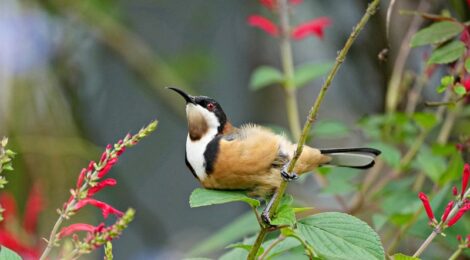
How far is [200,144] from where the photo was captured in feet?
5.53

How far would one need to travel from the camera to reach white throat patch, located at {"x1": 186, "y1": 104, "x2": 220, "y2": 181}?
62.8 inches

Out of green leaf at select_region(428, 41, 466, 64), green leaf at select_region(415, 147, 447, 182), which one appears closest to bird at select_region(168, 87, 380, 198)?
green leaf at select_region(415, 147, 447, 182)

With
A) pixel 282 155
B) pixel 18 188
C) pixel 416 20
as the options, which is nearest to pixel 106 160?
pixel 282 155

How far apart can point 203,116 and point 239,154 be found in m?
0.17

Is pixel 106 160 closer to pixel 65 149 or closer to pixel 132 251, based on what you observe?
pixel 65 149

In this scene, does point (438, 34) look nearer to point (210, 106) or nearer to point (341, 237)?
point (341, 237)

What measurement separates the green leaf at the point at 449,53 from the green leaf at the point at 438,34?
18 mm

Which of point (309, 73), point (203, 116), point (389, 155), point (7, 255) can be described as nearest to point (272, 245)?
point (7, 255)

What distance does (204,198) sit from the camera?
1.17m

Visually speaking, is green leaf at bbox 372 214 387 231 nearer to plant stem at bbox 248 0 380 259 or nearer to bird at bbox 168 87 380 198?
bird at bbox 168 87 380 198

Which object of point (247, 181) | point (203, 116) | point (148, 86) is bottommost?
point (148, 86)

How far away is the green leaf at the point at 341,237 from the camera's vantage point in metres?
1.05

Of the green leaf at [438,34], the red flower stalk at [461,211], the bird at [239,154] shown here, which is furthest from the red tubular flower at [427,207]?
the bird at [239,154]

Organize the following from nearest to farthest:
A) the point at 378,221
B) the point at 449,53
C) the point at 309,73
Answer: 1. the point at 449,53
2. the point at 378,221
3. the point at 309,73
